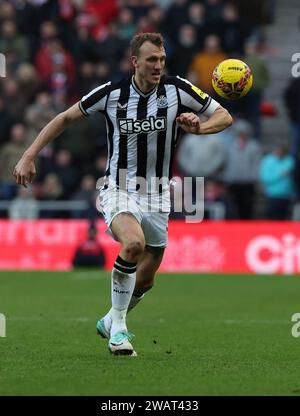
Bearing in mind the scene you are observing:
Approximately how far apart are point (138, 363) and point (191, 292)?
302 inches

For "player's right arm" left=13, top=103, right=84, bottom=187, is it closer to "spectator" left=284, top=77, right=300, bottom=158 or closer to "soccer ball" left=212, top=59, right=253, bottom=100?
"soccer ball" left=212, top=59, right=253, bottom=100

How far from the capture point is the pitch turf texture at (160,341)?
7520 mm

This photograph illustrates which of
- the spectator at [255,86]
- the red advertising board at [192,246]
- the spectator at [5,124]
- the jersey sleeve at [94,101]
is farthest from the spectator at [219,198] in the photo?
the jersey sleeve at [94,101]

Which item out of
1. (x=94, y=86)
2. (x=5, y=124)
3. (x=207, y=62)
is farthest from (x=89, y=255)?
(x=207, y=62)

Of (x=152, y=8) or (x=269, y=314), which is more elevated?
(x=152, y=8)

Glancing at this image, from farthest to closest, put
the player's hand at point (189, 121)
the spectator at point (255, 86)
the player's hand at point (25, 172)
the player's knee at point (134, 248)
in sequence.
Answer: the spectator at point (255, 86) < the player's hand at point (25, 172) < the player's knee at point (134, 248) < the player's hand at point (189, 121)

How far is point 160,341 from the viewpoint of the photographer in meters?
10.2

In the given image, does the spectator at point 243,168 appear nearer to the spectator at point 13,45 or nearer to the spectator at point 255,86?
the spectator at point 255,86

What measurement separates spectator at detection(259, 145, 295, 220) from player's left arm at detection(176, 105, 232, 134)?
11.6 metres

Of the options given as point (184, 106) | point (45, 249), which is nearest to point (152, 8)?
point (45, 249)

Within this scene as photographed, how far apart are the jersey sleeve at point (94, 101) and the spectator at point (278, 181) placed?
11.6 m

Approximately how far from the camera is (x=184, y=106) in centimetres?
956
